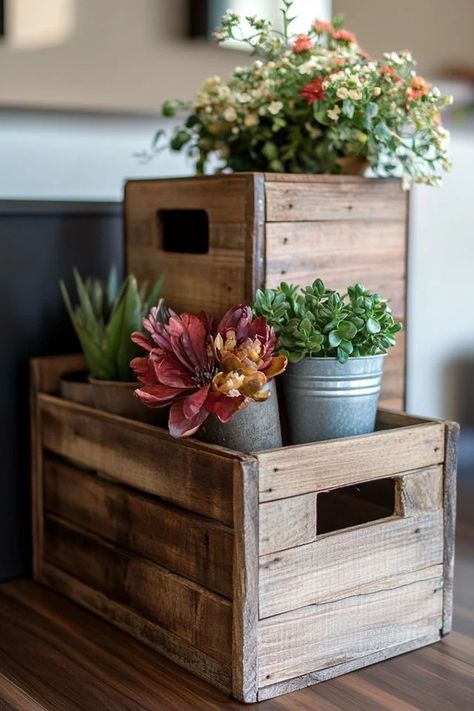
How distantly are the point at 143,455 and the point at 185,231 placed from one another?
40 cm

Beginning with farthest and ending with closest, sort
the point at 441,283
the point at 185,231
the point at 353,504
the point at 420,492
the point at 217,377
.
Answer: the point at 441,283 → the point at 185,231 → the point at 353,504 → the point at 420,492 → the point at 217,377

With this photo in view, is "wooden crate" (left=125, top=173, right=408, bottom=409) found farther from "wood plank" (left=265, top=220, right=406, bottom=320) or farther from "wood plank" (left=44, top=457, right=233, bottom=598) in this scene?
"wood plank" (left=44, top=457, right=233, bottom=598)

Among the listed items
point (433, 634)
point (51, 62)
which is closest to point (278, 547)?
point (433, 634)

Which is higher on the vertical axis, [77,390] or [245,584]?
[77,390]

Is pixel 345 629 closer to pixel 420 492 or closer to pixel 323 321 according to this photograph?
pixel 420 492

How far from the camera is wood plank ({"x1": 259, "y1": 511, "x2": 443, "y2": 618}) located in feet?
3.52

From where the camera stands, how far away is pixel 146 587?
1.21 meters

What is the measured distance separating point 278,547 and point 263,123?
581 mm

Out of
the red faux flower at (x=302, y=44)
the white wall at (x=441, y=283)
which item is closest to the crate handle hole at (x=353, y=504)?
the red faux flower at (x=302, y=44)

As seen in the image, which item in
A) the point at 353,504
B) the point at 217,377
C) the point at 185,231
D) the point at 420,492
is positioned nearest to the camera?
the point at 217,377

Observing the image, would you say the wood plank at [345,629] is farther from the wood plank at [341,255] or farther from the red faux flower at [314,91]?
the red faux flower at [314,91]

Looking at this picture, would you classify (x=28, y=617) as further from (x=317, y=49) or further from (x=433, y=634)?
(x=317, y=49)

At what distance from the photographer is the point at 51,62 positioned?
4.81ft

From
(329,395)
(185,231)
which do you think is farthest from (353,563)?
(185,231)
